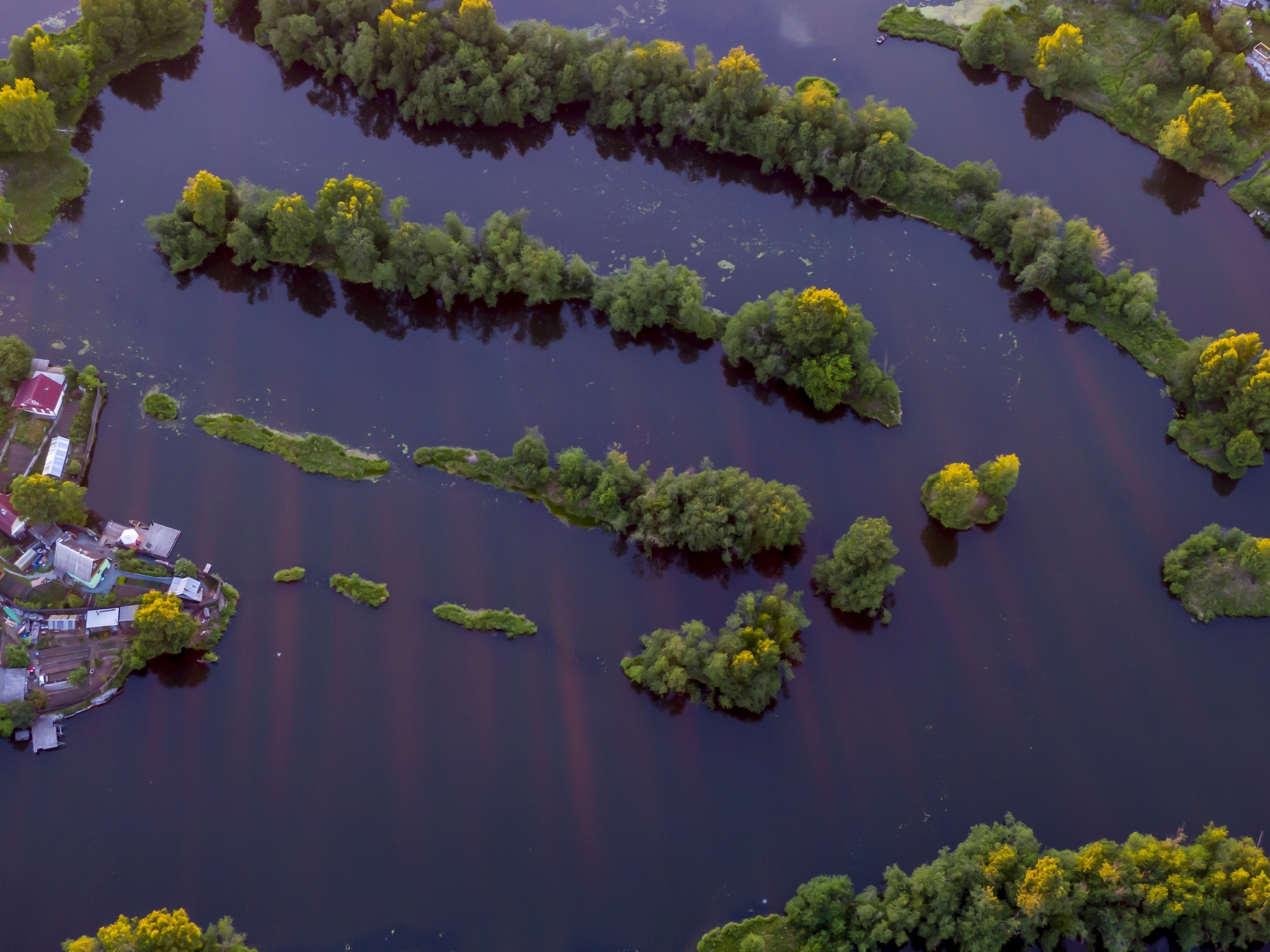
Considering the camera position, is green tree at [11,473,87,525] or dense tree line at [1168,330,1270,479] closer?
green tree at [11,473,87,525]

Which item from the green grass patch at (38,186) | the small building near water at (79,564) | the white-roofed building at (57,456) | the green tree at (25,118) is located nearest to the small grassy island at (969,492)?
the small building near water at (79,564)

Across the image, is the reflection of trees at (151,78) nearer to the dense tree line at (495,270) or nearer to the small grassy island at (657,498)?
the dense tree line at (495,270)

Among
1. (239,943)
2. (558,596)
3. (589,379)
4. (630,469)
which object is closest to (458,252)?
(589,379)

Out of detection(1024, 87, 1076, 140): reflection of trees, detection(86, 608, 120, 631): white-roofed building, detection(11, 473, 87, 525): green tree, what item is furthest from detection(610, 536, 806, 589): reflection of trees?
detection(1024, 87, 1076, 140): reflection of trees

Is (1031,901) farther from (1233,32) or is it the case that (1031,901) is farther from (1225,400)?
(1233,32)

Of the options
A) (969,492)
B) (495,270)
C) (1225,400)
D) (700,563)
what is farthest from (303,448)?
(1225,400)

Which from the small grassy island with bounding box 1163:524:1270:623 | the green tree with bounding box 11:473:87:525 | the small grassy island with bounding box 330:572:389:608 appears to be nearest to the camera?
the green tree with bounding box 11:473:87:525

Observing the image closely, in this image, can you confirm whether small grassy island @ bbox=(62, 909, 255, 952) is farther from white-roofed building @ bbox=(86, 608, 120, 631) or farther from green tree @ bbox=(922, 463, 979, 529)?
green tree @ bbox=(922, 463, 979, 529)
